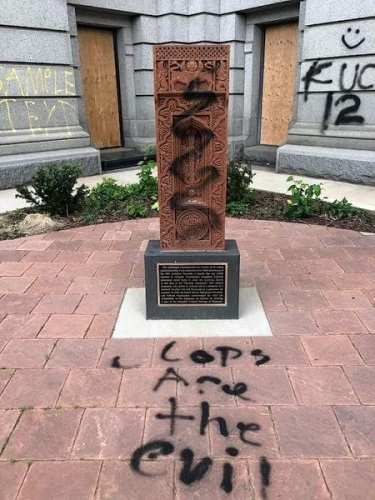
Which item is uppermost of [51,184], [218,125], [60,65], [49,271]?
[60,65]

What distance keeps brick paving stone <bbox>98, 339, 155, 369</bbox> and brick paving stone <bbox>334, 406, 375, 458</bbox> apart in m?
1.28

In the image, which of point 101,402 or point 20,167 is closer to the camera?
point 101,402

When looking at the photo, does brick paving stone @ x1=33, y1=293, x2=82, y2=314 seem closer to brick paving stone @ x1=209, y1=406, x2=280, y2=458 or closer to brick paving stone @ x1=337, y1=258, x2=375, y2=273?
brick paving stone @ x1=209, y1=406, x2=280, y2=458

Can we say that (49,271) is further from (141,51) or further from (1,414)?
(141,51)

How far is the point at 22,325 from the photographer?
3.50 metres

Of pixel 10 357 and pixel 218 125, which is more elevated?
pixel 218 125

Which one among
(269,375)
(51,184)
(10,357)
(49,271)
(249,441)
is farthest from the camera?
(51,184)

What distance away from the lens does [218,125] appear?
10.4 ft

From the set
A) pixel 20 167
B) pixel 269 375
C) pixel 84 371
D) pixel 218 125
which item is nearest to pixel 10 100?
pixel 20 167

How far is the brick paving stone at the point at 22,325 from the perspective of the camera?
11.0ft

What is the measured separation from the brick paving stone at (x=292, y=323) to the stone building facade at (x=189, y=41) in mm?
5326

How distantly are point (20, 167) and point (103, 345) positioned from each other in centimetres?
595

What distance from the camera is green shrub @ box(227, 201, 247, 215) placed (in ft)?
21.4

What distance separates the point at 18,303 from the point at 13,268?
925 mm
